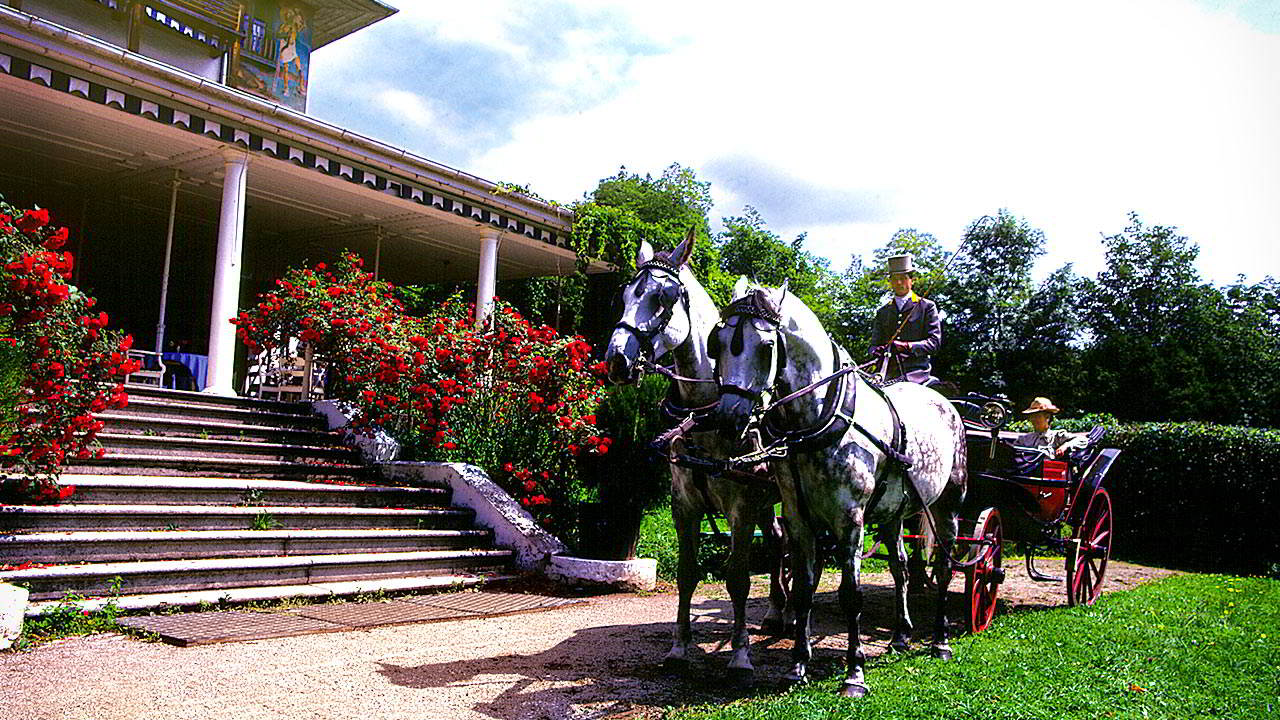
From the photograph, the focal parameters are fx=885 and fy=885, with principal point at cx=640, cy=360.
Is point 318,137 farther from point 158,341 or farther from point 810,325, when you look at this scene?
point 810,325

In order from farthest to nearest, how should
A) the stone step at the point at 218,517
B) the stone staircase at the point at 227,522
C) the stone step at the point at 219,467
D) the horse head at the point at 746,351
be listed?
1. the stone step at the point at 219,467
2. the stone step at the point at 218,517
3. the stone staircase at the point at 227,522
4. the horse head at the point at 746,351

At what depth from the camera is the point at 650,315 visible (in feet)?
15.5

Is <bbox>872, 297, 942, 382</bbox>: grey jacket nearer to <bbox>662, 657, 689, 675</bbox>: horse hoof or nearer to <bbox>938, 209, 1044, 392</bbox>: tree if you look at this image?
<bbox>662, 657, 689, 675</bbox>: horse hoof

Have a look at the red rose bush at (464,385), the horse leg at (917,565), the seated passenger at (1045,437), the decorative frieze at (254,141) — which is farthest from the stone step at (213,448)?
the seated passenger at (1045,437)

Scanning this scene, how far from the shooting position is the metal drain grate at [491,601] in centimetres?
686

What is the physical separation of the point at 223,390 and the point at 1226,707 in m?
9.97

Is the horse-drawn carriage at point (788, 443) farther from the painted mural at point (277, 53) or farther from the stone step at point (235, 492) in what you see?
the painted mural at point (277, 53)

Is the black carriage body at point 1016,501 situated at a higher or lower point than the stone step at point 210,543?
higher

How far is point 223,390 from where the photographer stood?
10.4 metres

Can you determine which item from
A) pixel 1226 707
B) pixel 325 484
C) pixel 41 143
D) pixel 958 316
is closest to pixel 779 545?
pixel 1226 707

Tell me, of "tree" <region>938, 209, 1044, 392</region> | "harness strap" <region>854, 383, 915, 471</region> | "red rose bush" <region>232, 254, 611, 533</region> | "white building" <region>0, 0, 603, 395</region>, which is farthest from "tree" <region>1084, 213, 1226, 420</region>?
"harness strap" <region>854, 383, 915, 471</region>

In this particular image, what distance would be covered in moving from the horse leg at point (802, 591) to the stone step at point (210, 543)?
426cm

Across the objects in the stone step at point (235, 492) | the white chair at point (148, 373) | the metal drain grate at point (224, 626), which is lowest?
the metal drain grate at point (224, 626)

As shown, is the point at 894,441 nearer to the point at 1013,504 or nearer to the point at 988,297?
the point at 1013,504
